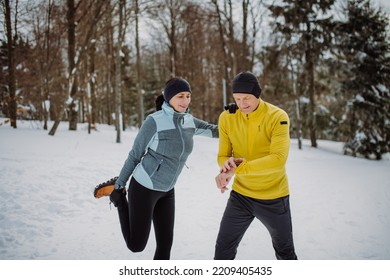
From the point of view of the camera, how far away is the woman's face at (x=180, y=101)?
223 cm

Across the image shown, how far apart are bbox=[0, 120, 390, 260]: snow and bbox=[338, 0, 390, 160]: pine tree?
0.44m

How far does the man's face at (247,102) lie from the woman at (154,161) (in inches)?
19.6

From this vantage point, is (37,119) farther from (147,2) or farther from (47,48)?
(147,2)

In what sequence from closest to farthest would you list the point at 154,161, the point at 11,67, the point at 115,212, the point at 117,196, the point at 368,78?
the point at 154,161, the point at 117,196, the point at 115,212, the point at 11,67, the point at 368,78

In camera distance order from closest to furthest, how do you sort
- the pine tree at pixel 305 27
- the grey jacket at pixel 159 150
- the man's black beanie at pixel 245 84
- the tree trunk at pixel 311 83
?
the man's black beanie at pixel 245 84
the grey jacket at pixel 159 150
the pine tree at pixel 305 27
the tree trunk at pixel 311 83

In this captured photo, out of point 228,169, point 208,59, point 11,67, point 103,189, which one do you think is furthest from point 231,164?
point 208,59

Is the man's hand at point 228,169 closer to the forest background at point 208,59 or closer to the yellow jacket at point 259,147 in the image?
the yellow jacket at point 259,147

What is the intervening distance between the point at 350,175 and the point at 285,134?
4.36 metres

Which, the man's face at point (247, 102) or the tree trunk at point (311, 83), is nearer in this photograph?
the man's face at point (247, 102)

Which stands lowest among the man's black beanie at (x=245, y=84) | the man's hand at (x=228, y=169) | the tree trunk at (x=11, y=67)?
the man's hand at (x=228, y=169)

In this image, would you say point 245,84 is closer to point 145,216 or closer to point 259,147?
point 259,147

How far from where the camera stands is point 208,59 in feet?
65.0

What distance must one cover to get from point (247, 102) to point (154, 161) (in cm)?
87

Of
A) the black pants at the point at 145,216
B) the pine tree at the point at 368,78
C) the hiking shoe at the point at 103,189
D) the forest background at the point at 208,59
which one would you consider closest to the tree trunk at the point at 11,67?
the forest background at the point at 208,59
